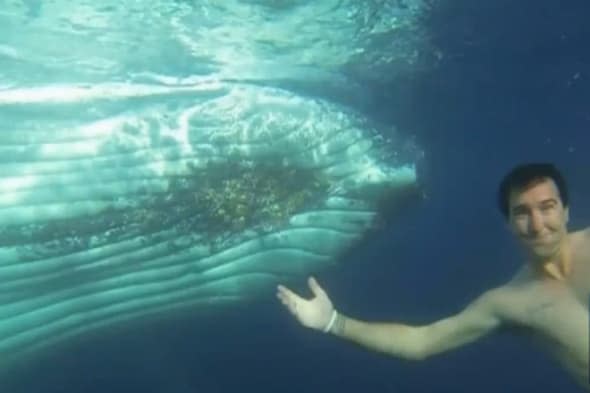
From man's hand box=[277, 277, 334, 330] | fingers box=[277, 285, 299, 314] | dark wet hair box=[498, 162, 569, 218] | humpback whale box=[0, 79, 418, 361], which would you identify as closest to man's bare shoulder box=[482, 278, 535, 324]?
dark wet hair box=[498, 162, 569, 218]

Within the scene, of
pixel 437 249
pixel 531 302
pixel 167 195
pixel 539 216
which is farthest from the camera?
pixel 437 249

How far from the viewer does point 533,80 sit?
18016 mm

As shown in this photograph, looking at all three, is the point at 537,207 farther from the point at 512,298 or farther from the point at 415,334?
the point at 415,334

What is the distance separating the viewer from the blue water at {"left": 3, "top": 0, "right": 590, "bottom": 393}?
1620 centimetres

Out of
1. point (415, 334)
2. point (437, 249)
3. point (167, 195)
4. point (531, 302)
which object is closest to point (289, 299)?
point (415, 334)

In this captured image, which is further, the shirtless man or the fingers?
the fingers

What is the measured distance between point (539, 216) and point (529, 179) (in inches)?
11.6

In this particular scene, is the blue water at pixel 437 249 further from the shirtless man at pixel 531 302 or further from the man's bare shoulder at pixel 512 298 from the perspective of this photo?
the man's bare shoulder at pixel 512 298

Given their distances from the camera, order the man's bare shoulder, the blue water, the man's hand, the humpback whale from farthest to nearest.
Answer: the blue water, the humpback whale, the man's hand, the man's bare shoulder

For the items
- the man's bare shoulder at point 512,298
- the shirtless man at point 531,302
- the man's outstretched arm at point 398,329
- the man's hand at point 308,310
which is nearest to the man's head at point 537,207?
the shirtless man at point 531,302

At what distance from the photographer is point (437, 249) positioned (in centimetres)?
2189

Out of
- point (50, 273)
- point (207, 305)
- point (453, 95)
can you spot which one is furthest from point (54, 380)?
point (453, 95)

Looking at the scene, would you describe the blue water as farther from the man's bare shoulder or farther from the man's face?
the man's face

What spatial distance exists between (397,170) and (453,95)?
11.5ft
